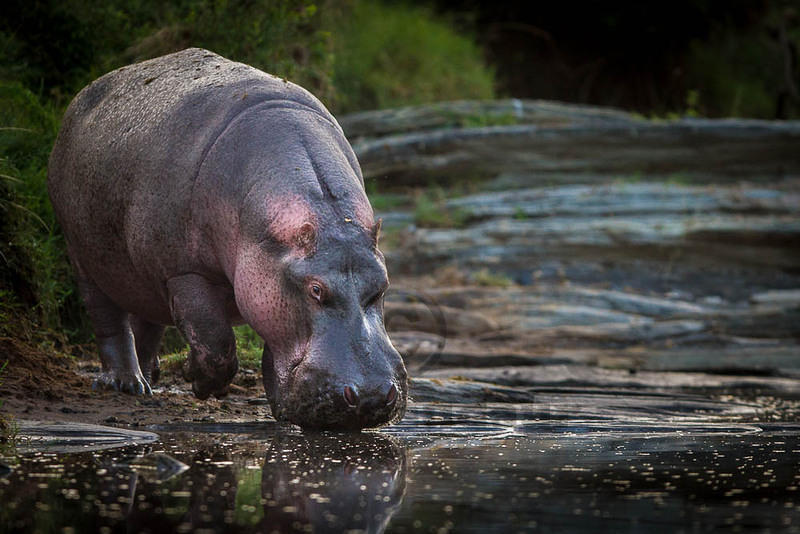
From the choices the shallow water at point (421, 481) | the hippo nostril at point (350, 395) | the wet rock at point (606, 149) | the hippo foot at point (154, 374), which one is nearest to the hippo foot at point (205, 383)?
the shallow water at point (421, 481)

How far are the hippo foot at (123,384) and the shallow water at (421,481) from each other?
957mm

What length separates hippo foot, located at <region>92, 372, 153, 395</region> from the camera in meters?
5.72

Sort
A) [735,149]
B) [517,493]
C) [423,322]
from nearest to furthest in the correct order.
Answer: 1. [517,493]
2. [423,322]
3. [735,149]

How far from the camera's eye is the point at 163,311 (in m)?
5.50

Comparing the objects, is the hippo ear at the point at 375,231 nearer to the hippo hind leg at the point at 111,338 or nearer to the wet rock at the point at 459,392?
the wet rock at the point at 459,392

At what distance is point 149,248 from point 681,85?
13.6 meters

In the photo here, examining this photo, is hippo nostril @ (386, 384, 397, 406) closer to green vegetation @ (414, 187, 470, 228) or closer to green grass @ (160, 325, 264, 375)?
green grass @ (160, 325, 264, 375)

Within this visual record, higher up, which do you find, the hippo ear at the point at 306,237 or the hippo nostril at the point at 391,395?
the hippo ear at the point at 306,237

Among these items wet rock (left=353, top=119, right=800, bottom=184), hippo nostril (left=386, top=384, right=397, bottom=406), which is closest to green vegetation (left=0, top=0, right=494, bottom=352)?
hippo nostril (left=386, top=384, right=397, bottom=406)

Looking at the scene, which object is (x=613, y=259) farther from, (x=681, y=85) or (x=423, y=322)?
(x=681, y=85)

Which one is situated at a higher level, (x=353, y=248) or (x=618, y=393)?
(x=353, y=248)

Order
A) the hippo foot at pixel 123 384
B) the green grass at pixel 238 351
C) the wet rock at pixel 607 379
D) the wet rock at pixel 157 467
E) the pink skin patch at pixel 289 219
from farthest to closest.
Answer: the wet rock at pixel 607 379 < the green grass at pixel 238 351 < the hippo foot at pixel 123 384 < the pink skin patch at pixel 289 219 < the wet rock at pixel 157 467

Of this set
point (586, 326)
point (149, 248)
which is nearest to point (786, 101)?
point (586, 326)

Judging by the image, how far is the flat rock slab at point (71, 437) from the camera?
418cm
